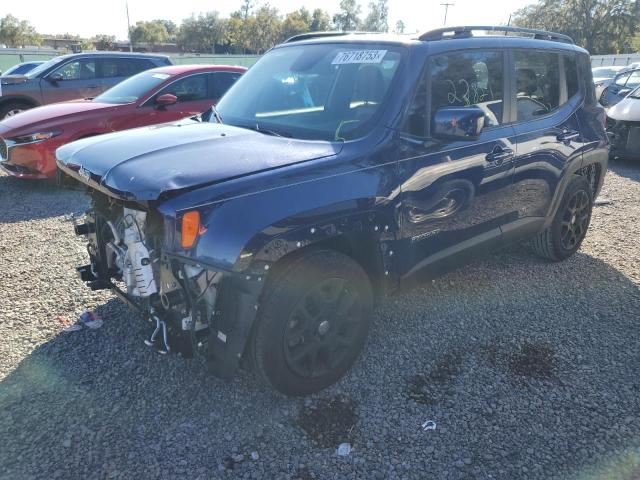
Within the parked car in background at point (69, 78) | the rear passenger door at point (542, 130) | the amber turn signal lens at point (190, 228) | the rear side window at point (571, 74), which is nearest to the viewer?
the amber turn signal lens at point (190, 228)

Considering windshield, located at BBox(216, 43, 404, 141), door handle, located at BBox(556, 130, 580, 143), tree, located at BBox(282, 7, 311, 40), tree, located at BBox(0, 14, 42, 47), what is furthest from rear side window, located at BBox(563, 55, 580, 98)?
tree, located at BBox(0, 14, 42, 47)

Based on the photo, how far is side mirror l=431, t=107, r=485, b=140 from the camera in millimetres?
2951

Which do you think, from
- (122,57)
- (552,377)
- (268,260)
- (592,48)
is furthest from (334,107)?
(592,48)

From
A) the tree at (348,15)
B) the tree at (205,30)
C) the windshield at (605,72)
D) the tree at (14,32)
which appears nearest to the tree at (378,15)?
the tree at (348,15)

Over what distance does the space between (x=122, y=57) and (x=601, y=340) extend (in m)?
9.77

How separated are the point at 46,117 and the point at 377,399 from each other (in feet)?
19.1

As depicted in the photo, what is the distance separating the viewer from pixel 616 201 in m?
6.97

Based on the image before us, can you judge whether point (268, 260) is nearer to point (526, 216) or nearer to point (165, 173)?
point (165, 173)

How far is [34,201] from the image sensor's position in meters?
6.64

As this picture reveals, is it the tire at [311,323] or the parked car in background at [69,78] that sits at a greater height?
the parked car in background at [69,78]

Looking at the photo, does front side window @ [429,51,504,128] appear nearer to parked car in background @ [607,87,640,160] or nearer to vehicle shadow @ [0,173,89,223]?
vehicle shadow @ [0,173,89,223]

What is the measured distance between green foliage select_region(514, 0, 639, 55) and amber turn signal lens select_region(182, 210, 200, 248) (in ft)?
209

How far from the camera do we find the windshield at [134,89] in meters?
7.10

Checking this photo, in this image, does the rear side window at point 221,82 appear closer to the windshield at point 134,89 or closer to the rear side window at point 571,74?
the windshield at point 134,89
